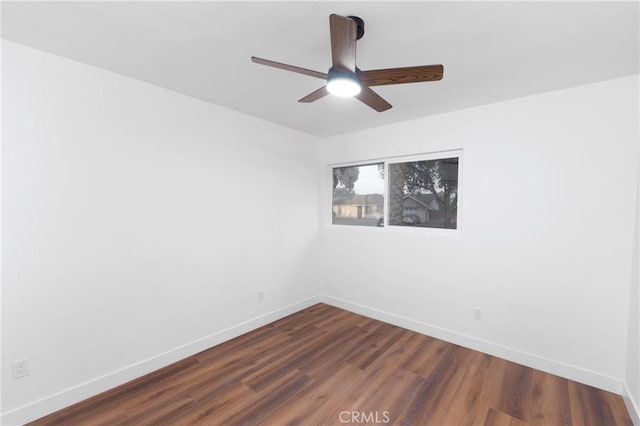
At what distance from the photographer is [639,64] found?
193 cm

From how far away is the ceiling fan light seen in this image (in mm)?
1491

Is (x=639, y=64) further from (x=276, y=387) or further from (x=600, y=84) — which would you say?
(x=276, y=387)

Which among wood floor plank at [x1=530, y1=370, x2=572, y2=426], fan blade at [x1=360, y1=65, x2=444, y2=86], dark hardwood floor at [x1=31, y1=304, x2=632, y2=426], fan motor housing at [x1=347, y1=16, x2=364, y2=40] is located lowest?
wood floor plank at [x1=530, y1=370, x2=572, y2=426]

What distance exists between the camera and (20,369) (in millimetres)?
1802

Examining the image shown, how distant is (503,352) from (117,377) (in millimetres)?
3376

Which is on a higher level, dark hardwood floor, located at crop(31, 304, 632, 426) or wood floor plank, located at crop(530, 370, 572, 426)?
dark hardwood floor, located at crop(31, 304, 632, 426)

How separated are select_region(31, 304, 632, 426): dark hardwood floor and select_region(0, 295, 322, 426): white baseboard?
6 centimetres

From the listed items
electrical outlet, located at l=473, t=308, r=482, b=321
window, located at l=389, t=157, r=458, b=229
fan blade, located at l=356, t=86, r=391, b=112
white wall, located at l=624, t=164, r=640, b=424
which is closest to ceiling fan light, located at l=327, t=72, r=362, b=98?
fan blade, located at l=356, t=86, r=391, b=112

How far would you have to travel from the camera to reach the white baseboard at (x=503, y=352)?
222 cm

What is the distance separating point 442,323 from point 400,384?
1.03 m

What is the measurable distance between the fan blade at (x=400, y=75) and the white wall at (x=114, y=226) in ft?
6.05

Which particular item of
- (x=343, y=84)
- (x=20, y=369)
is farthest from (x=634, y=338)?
(x=20, y=369)

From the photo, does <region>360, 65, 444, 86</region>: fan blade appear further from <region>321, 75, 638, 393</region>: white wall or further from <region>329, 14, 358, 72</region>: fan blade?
<region>321, 75, 638, 393</region>: white wall

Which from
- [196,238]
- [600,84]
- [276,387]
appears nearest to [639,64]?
[600,84]
